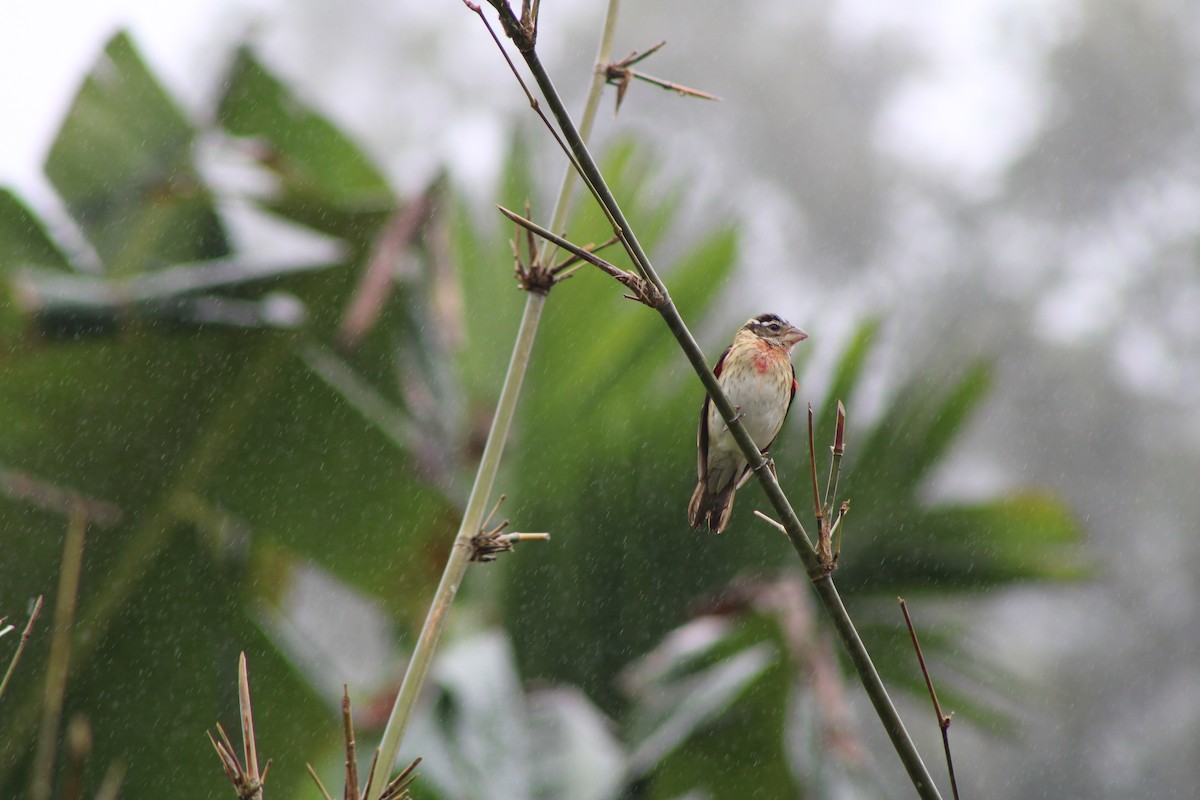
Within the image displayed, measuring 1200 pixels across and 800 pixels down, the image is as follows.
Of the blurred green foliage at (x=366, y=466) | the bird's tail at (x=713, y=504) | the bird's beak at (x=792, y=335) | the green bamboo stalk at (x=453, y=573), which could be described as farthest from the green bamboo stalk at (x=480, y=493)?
the blurred green foliage at (x=366, y=466)

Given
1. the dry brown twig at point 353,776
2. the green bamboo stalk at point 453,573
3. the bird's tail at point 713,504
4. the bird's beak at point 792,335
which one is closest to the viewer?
the dry brown twig at point 353,776

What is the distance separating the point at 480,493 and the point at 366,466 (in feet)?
5.36

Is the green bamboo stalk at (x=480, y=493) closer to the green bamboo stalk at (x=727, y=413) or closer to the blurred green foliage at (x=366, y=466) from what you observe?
the green bamboo stalk at (x=727, y=413)

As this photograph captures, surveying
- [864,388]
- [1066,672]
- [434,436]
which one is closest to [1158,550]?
Result: [1066,672]

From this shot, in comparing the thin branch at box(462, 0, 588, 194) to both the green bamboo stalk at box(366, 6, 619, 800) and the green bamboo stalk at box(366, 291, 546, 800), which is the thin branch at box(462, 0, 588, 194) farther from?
the green bamboo stalk at box(366, 291, 546, 800)

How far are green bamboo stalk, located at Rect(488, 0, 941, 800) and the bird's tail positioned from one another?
2.23 feet

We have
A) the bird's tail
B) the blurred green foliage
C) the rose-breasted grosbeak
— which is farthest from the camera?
the blurred green foliage

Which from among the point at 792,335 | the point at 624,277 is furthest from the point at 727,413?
the point at 792,335

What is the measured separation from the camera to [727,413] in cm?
96

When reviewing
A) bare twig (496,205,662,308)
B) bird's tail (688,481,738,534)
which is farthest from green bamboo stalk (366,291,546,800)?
bird's tail (688,481,738,534)

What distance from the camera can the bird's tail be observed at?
5.43 ft

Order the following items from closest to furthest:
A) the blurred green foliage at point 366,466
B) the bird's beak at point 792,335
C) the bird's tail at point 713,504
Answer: the bird's tail at point 713,504
the bird's beak at point 792,335
the blurred green foliage at point 366,466

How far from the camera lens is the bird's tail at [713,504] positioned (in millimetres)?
1656

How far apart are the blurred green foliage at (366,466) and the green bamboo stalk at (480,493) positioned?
956mm
